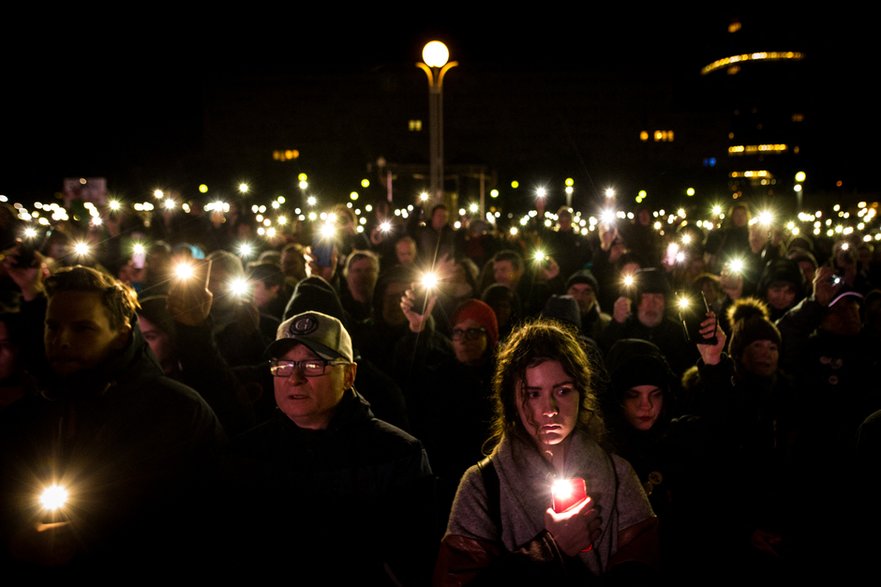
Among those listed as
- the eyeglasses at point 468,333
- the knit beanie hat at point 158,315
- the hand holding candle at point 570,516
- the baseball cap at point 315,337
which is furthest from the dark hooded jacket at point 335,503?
the eyeglasses at point 468,333

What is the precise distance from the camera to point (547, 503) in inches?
92.4

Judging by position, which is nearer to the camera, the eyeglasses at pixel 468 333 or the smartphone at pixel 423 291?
the eyeglasses at pixel 468 333

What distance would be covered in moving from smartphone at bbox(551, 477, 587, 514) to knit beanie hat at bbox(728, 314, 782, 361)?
9.11 feet

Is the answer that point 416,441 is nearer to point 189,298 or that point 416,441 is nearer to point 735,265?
point 189,298

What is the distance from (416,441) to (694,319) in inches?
84.1

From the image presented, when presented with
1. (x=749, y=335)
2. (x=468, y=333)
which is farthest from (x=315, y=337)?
(x=749, y=335)

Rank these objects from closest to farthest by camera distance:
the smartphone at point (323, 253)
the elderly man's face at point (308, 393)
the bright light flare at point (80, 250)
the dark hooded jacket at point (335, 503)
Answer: the dark hooded jacket at point (335, 503) → the elderly man's face at point (308, 393) → the smartphone at point (323, 253) → the bright light flare at point (80, 250)

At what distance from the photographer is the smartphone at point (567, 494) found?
6.75ft

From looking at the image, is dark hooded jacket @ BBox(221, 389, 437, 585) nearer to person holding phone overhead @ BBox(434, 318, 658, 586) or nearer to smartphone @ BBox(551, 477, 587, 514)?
person holding phone overhead @ BBox(434, 318, 658, 586)

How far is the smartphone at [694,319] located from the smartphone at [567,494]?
1.97m

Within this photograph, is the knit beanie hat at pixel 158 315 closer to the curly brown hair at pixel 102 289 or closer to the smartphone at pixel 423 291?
the curly brown hair at pixel 102 289

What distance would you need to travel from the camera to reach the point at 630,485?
2396 millimetres

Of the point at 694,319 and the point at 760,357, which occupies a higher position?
the point at 694,319

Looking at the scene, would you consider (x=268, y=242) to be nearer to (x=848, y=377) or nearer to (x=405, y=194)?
(x=848, y=377)
